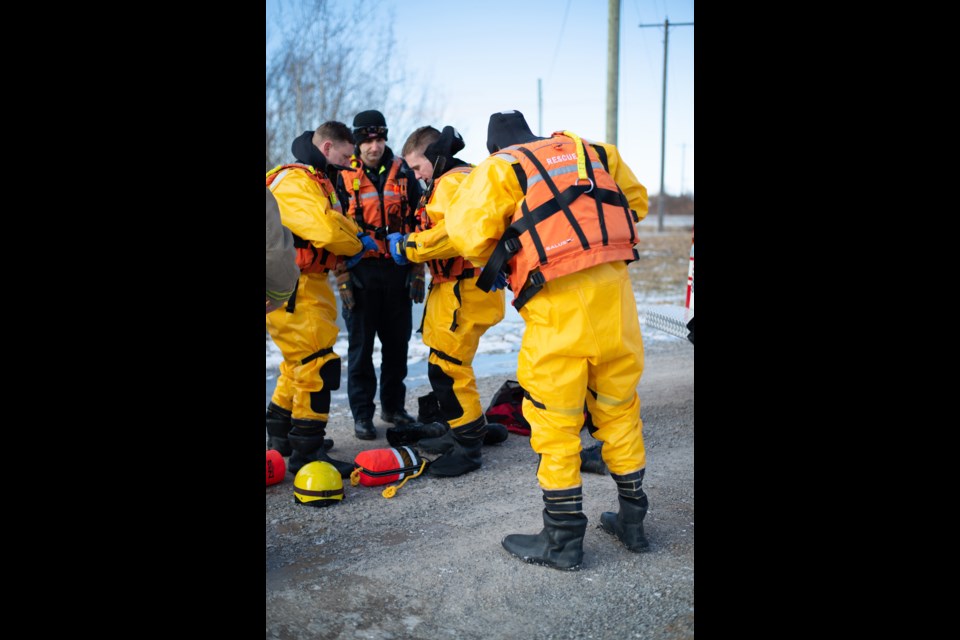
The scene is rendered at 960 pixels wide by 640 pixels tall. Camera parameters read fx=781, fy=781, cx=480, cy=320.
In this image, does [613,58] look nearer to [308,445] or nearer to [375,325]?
[375,325]

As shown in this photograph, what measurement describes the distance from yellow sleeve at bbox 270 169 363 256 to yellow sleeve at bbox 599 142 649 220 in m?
1.72

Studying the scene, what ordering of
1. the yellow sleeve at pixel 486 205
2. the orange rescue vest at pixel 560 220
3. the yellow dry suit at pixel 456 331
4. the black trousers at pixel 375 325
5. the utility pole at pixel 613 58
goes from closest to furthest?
1. the orange rescue vest at pixel 560 220
2. the yellow sleeve at pixel 486 205
3. the yellow dry suit at pixel 456 331
4. the black trousers at pixel 375 325
5. the utility pole at pixel 613 58

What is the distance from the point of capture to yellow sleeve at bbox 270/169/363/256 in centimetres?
455

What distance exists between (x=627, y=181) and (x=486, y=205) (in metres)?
0.84

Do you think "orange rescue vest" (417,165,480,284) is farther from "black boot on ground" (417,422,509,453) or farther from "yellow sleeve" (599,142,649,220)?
"yellow sleeve" (599,142,649,220)

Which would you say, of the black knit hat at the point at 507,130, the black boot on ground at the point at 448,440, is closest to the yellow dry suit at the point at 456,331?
the black boot on ground at the point at 448,440

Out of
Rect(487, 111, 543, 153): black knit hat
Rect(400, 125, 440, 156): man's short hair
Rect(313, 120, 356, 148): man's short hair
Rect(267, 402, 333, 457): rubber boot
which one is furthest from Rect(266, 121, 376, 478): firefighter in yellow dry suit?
Rect(487, 111, 543, 153): black knit hat

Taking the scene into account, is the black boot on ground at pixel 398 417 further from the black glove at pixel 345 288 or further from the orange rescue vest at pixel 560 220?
the orange rescue vest at pixel 560 220

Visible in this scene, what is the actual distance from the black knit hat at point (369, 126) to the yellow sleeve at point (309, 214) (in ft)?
2.45

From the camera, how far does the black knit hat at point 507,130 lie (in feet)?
12.4
